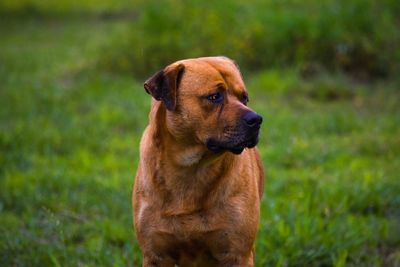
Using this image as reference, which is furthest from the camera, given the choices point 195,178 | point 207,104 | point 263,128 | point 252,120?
point 263,128

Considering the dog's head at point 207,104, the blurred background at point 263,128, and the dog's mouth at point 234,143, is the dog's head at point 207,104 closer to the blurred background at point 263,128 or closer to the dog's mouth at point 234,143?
the dog's mouth at point 234,143

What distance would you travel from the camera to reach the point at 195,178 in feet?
14.2

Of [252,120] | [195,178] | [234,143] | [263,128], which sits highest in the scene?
[252,120]

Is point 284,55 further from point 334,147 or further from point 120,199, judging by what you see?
point 120,199

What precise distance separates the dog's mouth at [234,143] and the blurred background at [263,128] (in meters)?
1.34

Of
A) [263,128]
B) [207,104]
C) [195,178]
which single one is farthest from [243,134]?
[263,128]

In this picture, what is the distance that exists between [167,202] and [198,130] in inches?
18.5

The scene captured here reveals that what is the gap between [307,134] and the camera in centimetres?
852

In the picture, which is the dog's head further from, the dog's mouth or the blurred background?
the blurred background

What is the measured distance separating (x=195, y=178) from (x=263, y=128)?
4527mm

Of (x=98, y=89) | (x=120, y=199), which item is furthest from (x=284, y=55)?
(x=120, y=199)

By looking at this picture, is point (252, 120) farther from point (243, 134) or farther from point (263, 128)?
point (263, 128)

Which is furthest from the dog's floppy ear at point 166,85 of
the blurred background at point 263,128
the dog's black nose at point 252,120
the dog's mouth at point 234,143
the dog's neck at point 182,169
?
the blurred background at point 263,128

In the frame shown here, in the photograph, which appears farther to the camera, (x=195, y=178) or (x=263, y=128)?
(x=263, y=128)
